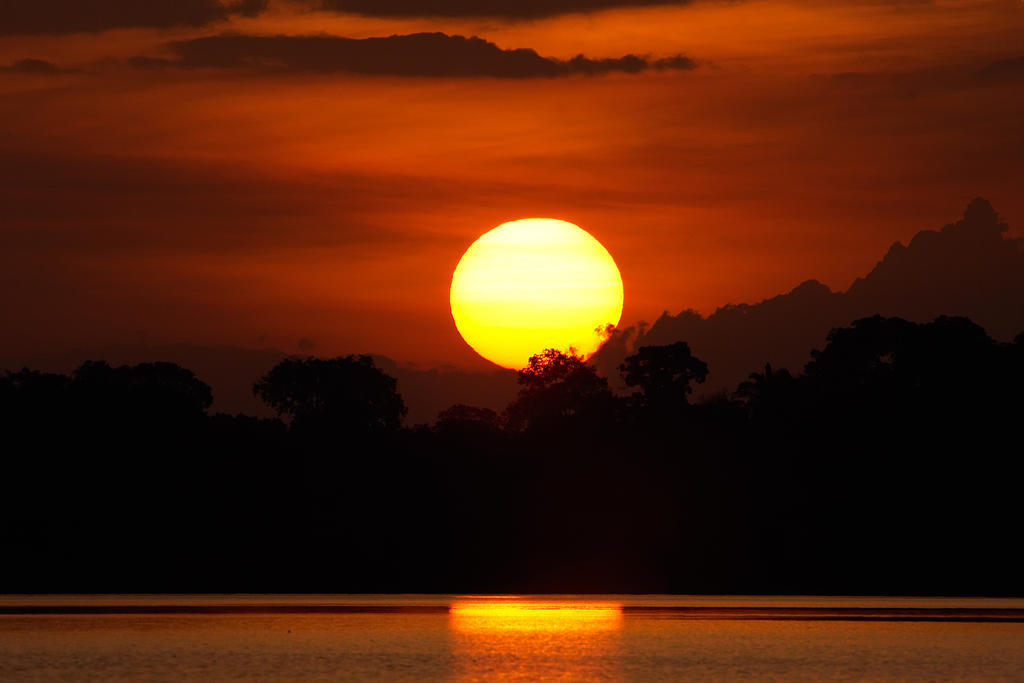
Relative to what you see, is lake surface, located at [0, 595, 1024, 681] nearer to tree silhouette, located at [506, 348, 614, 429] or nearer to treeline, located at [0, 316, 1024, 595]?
treeline, located at [0, 316, 1024, 595]

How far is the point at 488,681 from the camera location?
5753 cm

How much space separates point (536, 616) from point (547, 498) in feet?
141

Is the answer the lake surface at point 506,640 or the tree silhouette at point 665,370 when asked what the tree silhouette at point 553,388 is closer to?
the tree silhouette at point 665,370

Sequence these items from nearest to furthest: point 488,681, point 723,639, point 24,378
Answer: point 488,681 < point 723,639 < point 24,378

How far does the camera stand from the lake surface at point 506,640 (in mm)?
60875

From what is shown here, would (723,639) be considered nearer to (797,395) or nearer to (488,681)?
(488,681)

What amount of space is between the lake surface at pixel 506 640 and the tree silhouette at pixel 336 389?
75410mm

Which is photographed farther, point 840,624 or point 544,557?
point 544,557

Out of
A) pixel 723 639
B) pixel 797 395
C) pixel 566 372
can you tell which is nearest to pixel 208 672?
pixel 723 639

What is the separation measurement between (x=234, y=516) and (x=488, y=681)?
3106 inches

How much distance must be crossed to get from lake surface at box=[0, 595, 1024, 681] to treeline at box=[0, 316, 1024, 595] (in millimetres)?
18374

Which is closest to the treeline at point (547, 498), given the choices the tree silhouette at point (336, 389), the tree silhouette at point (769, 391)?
the tree silhouette at point (769, 391)

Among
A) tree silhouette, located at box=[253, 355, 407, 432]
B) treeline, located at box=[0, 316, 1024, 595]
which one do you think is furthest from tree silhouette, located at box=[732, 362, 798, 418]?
tree silhouette, located at box=[253, 355, 407, 432]

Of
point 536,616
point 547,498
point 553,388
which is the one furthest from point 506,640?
point 553,388
